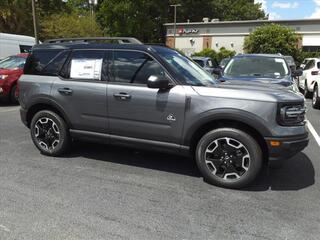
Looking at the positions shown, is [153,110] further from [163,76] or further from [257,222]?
[257,222]

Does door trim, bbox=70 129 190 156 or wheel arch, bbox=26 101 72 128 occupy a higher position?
wheel arch, bbox=26 101 72 128

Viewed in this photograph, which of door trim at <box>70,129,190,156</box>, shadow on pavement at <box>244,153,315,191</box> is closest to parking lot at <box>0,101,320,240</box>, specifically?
shadow on pavement at <box>244,153,315,191</box>

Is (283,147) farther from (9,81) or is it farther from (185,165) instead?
(9,81)

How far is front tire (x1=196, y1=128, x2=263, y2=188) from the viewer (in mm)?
4641

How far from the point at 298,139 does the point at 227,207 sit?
1205 millimetres

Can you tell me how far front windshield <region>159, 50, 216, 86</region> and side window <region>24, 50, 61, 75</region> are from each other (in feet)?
5.52

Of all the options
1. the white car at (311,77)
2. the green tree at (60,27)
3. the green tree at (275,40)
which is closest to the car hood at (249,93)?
the white car at (311,77)

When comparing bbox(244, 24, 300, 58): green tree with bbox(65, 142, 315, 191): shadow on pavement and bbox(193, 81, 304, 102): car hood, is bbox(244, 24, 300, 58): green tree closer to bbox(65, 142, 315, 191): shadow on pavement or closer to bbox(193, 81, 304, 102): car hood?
bbox(65, 142, 315, 191): shadow on pavement

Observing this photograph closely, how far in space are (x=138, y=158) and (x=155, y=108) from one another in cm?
121

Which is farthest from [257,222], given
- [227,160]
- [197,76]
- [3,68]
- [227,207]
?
[3,68]

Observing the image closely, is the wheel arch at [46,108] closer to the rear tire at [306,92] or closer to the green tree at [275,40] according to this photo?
the rear tire at [306,92]

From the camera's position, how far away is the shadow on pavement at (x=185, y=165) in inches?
195

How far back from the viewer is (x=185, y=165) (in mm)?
5652

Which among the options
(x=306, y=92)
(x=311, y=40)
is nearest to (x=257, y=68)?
(x=306, y=92)
